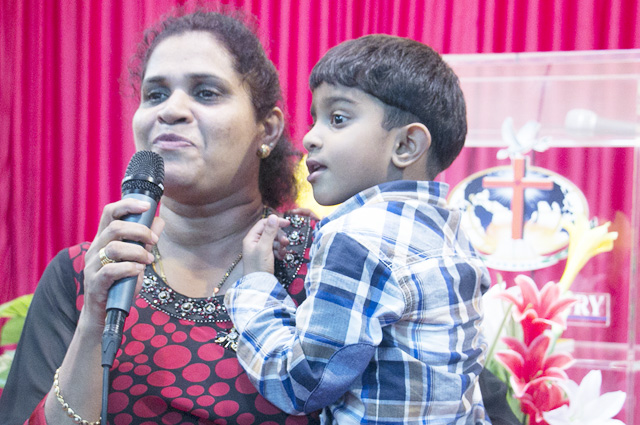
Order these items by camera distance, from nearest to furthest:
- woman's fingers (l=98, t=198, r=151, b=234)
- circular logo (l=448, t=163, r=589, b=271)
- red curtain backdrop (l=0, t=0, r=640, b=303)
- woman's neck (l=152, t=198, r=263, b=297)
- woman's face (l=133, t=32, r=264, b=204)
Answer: woman's fingers (l=98, t=198, r=151, b=234) < woman's face (l=133, t=32, r=264, b=204) < woman's neck (l=152, t=198, r=263, b=297) < circular logo (l=448, t=163, r=589, b=271) < red curtain backdrop (l=0, t=0, r=640, b=303)

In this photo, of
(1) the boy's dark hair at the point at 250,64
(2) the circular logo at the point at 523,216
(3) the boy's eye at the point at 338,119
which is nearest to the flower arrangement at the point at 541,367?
(2) the circular logo at the point at 523,216

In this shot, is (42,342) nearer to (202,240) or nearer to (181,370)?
(181,370)

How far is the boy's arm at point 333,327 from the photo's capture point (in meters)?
0.94

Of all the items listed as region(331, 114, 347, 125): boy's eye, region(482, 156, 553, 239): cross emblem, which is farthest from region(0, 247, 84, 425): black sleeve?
region(482, 156, 553, 239): cross emblem

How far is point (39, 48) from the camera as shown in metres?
3.74

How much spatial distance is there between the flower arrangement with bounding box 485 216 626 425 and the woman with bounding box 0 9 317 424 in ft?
1.71

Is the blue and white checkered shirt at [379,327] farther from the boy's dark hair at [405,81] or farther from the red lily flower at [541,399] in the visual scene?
the red lily flower at [541,399]

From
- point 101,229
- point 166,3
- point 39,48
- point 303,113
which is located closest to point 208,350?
point 101,229

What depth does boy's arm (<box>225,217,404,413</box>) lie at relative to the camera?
0.94 meters

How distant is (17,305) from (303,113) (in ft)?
6.29

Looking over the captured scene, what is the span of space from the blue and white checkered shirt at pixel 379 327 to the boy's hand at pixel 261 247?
16 centimetres

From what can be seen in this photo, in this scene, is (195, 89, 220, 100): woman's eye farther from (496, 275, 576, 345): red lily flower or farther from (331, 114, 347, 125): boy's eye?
(496, 275, 576, 345): red lily flower

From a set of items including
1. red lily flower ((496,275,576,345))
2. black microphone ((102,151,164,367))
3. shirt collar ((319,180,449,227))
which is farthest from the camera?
red lily flower ((496,275,576,345))

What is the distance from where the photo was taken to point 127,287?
3.04 feet
